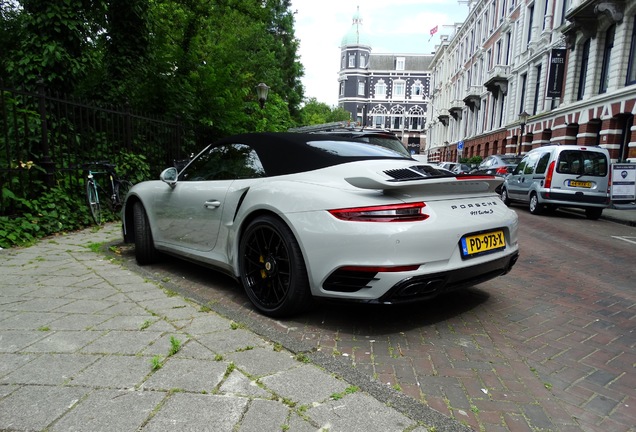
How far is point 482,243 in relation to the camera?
2.96 meters

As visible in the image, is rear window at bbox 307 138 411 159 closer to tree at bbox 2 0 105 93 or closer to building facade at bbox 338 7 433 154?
tree at bbox 2 0 105 93

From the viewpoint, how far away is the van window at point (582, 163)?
11.2 metres

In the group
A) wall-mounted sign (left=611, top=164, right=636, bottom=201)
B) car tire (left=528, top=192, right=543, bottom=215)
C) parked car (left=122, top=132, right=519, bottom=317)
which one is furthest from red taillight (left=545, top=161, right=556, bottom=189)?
parked car (left=122, top=132, right=519, bottom=317)

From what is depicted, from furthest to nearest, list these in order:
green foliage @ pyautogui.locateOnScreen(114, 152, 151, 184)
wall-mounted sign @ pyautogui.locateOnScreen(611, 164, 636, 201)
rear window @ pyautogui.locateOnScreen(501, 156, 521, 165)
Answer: rear window @ pyautogui.locateOnScreen(501, 156, 521, 165), wall-mounted sign @ pyautogui.locateOnScreen(611, 164, 636, 201), green foliage @ pyautogui.locateOnScreen(114, 152, 151, 184)

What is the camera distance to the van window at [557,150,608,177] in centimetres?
1123

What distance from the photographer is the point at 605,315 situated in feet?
11.5

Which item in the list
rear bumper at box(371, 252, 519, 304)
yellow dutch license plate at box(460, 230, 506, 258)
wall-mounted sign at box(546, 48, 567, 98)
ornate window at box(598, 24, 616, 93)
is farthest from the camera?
wall-mounted sign at box(546, 48, 567, 98)

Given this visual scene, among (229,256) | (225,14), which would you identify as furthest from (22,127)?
(225,14)

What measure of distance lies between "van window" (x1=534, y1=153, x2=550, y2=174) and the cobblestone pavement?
7.80 m

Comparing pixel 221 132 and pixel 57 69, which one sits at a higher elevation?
pixel 57 69

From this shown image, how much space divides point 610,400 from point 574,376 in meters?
0.24

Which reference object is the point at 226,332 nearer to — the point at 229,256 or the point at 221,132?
the point at 229,256

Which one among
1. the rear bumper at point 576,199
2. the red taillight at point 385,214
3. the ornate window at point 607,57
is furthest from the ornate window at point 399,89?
the red taillight at point 385,214

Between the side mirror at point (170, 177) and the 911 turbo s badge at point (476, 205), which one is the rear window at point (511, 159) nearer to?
the 911 turbo s badge at point (476, 205)
